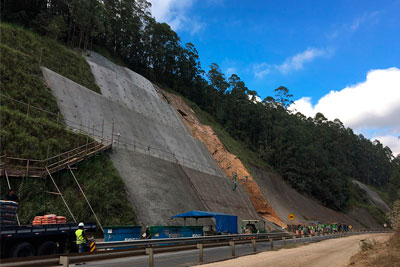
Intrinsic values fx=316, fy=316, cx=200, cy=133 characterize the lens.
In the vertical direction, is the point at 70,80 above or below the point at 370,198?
above

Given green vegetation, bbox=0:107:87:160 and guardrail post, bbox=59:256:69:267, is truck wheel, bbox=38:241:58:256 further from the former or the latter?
green vegetation, bbox=0:107:87:160

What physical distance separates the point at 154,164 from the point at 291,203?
34.4 metres

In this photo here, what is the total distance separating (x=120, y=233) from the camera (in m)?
17.6

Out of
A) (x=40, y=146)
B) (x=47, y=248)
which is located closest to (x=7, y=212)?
(x=47, y=248)

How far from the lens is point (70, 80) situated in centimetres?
3172

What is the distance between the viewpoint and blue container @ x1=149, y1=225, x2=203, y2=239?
63.7ft

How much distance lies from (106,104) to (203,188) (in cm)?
1378

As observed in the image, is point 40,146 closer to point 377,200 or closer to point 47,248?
point 47,248

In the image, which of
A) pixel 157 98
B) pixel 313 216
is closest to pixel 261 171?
pixel 313 216

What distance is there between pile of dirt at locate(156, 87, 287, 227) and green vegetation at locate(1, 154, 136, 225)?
2485cm

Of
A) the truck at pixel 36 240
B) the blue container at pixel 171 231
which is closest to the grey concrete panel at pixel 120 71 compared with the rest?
the blue container at pixel 171 231

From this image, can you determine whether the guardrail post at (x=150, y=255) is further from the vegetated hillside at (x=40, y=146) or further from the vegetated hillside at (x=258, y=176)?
the vegetated hillside at (x=258, y=176)

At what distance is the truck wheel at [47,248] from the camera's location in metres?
12.1

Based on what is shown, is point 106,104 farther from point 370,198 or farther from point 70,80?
point 370,198
